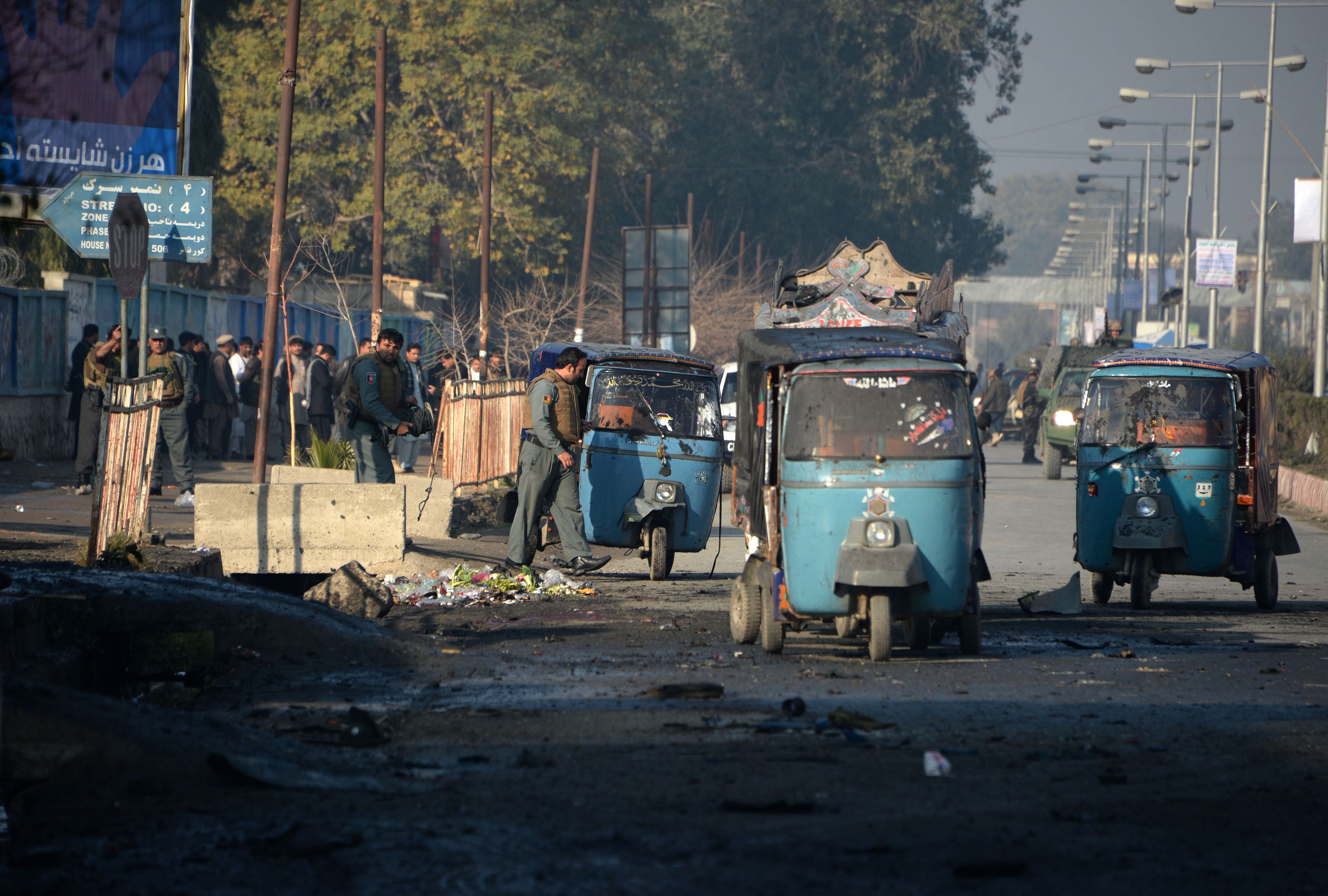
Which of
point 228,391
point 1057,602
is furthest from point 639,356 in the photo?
point 228,391

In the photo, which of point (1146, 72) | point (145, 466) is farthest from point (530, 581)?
point (1146, 72)

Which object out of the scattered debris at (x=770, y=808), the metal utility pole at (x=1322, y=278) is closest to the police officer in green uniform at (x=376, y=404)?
the scattered debris at (x=770, y=808)

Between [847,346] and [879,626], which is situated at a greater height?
[847,346]

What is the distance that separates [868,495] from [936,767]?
3.01m

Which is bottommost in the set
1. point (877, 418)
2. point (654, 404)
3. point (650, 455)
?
point (650, 455)

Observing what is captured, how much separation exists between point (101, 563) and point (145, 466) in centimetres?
119

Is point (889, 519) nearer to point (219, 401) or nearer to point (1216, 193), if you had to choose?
point (219, 401)

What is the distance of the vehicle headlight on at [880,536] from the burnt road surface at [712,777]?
717 mm

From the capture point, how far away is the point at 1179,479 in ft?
40.0

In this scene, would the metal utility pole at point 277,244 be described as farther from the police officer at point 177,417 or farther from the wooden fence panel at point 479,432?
the wooden fence panel at point 479,432

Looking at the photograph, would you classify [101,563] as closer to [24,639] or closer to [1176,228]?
[24,639]

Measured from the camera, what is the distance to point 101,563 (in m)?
10.2

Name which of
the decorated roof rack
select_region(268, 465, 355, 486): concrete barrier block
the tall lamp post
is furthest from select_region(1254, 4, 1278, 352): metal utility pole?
select_region(268, 465, 355, 486): concrete barrier block

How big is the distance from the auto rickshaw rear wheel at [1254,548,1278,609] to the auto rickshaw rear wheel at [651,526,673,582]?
4.90 m
